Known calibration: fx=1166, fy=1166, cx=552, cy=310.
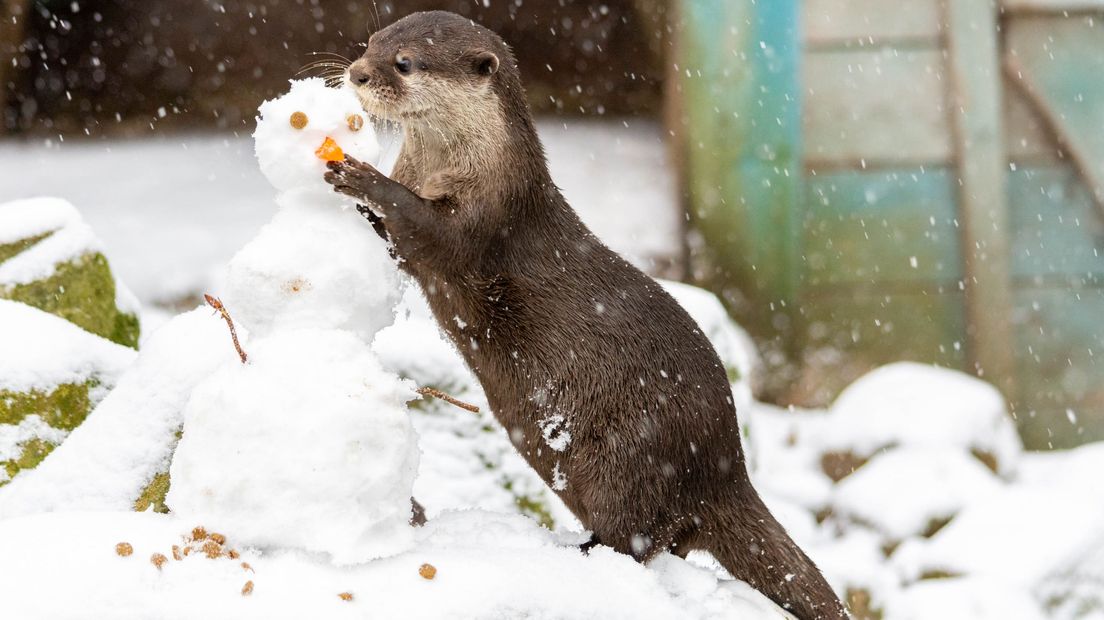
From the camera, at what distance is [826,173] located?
206 inches

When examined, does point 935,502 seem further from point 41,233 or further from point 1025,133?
point 41,233

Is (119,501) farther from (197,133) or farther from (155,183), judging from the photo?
(197,133)

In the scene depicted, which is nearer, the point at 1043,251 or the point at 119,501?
the point at 119,501

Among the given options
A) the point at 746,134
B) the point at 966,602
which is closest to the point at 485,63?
the point at 966,602

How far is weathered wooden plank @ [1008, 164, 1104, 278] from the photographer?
5273 mm

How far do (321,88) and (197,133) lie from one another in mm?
5662

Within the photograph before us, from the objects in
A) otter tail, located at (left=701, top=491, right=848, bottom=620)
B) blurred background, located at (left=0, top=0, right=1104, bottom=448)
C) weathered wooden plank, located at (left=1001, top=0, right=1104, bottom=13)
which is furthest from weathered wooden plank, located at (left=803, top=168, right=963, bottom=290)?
otter tail, located at (left=701, top=491, right=848, bottom=620)

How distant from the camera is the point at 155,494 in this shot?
7.54 ft

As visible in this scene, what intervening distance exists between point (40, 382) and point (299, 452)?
1170mm

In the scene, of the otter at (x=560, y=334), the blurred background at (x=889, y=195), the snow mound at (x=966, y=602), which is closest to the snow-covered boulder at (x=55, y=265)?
the otter at (x=560, y=334)

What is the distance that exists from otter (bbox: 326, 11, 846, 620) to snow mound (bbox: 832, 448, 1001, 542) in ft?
7.48

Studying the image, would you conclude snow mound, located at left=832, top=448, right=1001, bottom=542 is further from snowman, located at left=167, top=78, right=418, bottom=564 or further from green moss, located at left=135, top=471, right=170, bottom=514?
snowman, located at left=167, top=78, right=418, bottom=564

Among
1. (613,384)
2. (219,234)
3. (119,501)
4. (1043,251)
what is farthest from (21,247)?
(1043,251)

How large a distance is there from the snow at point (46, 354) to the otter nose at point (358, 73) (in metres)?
1.02
